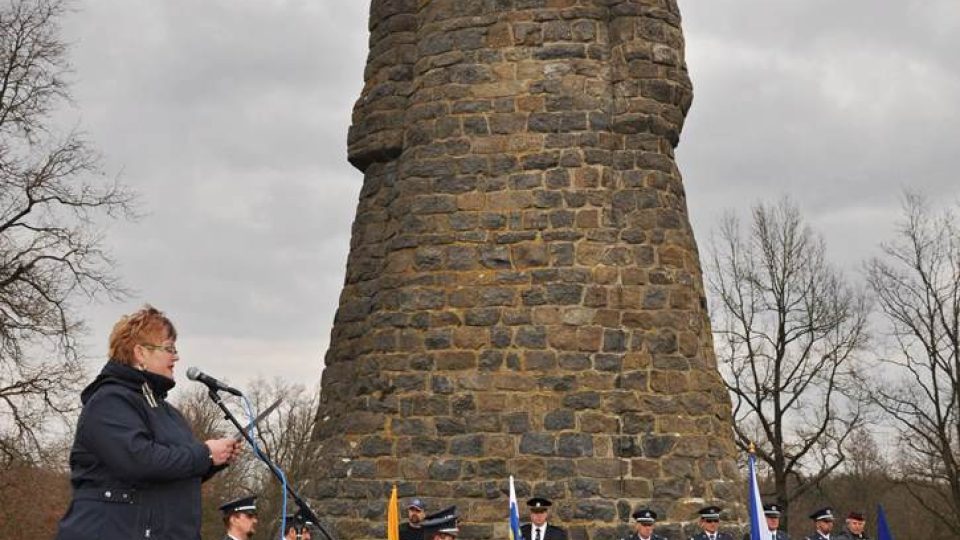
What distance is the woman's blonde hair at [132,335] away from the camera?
4652 millimetres

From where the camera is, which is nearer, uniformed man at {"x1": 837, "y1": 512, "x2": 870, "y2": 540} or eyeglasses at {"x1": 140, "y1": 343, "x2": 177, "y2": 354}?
eyeglasses at {"x1": 140, "y1": 343, "x2": 177, "y2": 354}

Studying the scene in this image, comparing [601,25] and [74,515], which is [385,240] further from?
[74,515]

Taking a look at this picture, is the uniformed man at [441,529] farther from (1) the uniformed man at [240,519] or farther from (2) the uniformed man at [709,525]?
(2) the uniformed man at [709,525]

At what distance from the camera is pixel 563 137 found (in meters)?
12.2

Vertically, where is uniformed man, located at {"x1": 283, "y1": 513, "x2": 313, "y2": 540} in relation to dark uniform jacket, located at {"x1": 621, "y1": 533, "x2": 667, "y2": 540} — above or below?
above

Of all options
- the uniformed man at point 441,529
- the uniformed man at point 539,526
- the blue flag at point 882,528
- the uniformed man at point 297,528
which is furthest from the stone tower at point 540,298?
the uniformed man at point 441,529

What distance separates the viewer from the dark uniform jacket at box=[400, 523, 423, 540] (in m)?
11.2

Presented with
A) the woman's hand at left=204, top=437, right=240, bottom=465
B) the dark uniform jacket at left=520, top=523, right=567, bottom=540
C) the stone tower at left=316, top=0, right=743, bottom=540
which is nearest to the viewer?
the woman's hand at left=204, top=437, right=240, bottom=465

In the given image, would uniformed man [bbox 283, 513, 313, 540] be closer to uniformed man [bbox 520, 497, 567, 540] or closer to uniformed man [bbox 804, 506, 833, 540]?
uniformed man [bbox 520, 497, 567, 540]

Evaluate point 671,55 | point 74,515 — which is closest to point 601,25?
point 671,55

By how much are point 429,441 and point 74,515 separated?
7.48 metres

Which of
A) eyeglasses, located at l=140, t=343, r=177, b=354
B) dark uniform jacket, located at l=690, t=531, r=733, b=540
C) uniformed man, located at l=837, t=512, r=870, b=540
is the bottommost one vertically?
dark uniform jacket, located at l=690, t=531, r=733, b=540

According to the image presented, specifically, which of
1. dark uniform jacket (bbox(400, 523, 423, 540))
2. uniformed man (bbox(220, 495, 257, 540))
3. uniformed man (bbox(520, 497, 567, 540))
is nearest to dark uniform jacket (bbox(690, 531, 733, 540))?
uniformed man (bbox(520, 497, 567, 540))

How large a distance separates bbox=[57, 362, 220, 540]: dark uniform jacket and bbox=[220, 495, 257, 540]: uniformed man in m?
3.10
